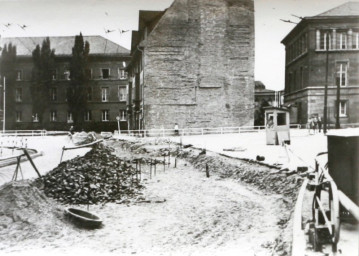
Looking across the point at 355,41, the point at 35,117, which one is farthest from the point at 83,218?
the point at 35,117

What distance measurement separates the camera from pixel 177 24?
1360 centimetres

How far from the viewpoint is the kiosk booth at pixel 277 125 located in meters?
9.34

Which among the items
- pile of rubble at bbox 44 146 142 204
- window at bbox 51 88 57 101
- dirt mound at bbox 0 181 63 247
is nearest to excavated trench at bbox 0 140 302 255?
dirt mound at bbox 0 181 63 247

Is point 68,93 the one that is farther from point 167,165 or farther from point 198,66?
point 198,66

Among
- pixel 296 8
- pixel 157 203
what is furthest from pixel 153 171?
pixel 296 8

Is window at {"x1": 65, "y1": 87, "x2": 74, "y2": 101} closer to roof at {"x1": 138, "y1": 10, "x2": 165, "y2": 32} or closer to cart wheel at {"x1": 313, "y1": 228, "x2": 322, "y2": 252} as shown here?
roof at {"x1": 138, "y1": 10, "x2": 165, "y2": 32}

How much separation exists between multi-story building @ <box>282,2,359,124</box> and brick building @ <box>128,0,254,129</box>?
12.1 ft

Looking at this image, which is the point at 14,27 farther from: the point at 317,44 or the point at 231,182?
the point at 317,44

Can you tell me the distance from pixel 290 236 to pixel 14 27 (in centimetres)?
374

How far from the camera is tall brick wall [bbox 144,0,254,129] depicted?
13656mm

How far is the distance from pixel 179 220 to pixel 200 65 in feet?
32.4

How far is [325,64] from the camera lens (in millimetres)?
8531

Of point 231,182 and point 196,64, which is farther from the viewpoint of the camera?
point 196,64

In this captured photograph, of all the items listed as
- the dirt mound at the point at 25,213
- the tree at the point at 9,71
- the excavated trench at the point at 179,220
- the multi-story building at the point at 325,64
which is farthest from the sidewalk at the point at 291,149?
the tree at the point at 9,71
